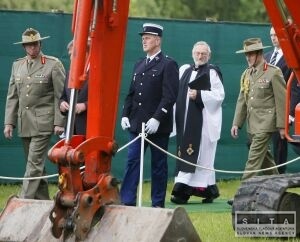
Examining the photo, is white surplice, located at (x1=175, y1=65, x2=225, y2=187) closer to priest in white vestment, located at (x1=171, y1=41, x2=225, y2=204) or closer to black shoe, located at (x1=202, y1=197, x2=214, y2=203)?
priest in white vestment, located at (x1=171, y1=41, x2=225, y2=204)

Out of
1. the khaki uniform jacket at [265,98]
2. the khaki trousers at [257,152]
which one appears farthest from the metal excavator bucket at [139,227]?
the khaki uniform jacket at [265,98]

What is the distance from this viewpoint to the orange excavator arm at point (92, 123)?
26.6ft

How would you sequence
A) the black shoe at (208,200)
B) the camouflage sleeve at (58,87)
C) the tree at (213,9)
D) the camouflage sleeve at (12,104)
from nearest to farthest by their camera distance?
the camouflage sleeve at (58,87) < the camouflage sleeve at (12,104) < the black shoe at (208,200) < the tree at (213,9)

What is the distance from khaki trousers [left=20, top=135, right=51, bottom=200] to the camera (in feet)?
45.9

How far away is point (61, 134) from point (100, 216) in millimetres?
5880

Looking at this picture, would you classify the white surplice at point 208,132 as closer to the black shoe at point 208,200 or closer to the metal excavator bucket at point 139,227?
the black shoe at point 208,200

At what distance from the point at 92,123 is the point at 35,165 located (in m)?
5.58

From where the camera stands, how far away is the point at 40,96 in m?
14.1

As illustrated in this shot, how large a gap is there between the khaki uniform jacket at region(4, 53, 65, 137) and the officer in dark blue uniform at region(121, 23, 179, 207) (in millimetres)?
951

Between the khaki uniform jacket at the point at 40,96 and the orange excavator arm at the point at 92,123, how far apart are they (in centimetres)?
544

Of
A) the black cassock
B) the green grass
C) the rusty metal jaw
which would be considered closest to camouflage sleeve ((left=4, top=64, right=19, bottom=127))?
the green grass

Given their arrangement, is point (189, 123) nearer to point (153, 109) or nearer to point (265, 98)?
point (265, 98)

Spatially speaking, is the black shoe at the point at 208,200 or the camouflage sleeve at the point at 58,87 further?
the black shoe at the point at 208,200

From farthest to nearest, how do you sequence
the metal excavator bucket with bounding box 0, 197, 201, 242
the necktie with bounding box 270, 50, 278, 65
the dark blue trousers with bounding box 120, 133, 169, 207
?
the necktie with bounding box 270, 50, 278, 65
the dark blue trousers with bounding box 120, 133, 169, 207
the metal excavator bucket with bounding box 0, 197, 201, 242
